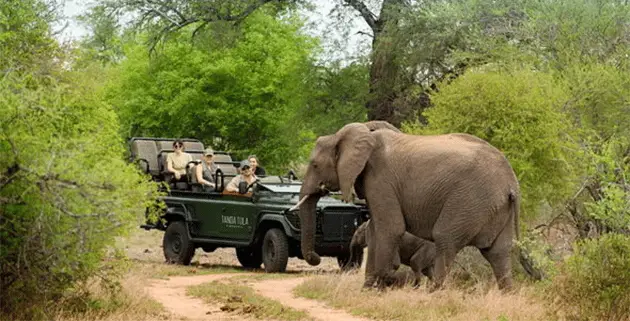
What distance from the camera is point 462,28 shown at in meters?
31.6

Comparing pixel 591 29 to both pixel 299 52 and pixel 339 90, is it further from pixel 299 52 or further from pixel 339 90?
pixel 299 52

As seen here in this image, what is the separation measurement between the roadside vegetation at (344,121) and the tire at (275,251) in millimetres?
1207

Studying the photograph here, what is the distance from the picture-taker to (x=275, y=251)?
22.4 metres

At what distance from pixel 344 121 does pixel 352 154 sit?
61.0 ft

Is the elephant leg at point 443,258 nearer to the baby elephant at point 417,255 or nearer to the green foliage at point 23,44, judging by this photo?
the baby elephant at point 417,255

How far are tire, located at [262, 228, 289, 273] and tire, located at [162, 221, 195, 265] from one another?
6.54ft

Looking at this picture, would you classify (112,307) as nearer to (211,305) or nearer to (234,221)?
(211,305)

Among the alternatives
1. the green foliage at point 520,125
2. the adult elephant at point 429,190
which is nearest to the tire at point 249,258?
the green foliage at point 520,125

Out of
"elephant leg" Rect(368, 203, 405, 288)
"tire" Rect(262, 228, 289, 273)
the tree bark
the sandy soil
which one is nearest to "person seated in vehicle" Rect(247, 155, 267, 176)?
the sandy soil

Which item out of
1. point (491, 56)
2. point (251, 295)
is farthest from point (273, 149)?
point (251, 295)

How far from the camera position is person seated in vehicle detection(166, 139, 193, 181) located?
24797 mm

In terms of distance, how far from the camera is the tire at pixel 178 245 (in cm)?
2430

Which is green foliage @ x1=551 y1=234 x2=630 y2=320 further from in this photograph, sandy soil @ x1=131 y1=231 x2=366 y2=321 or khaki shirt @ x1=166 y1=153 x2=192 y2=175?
khaki shirt @ x1=166 y1=153 x2=192 y2=175

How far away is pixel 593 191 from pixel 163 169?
8495 mm
